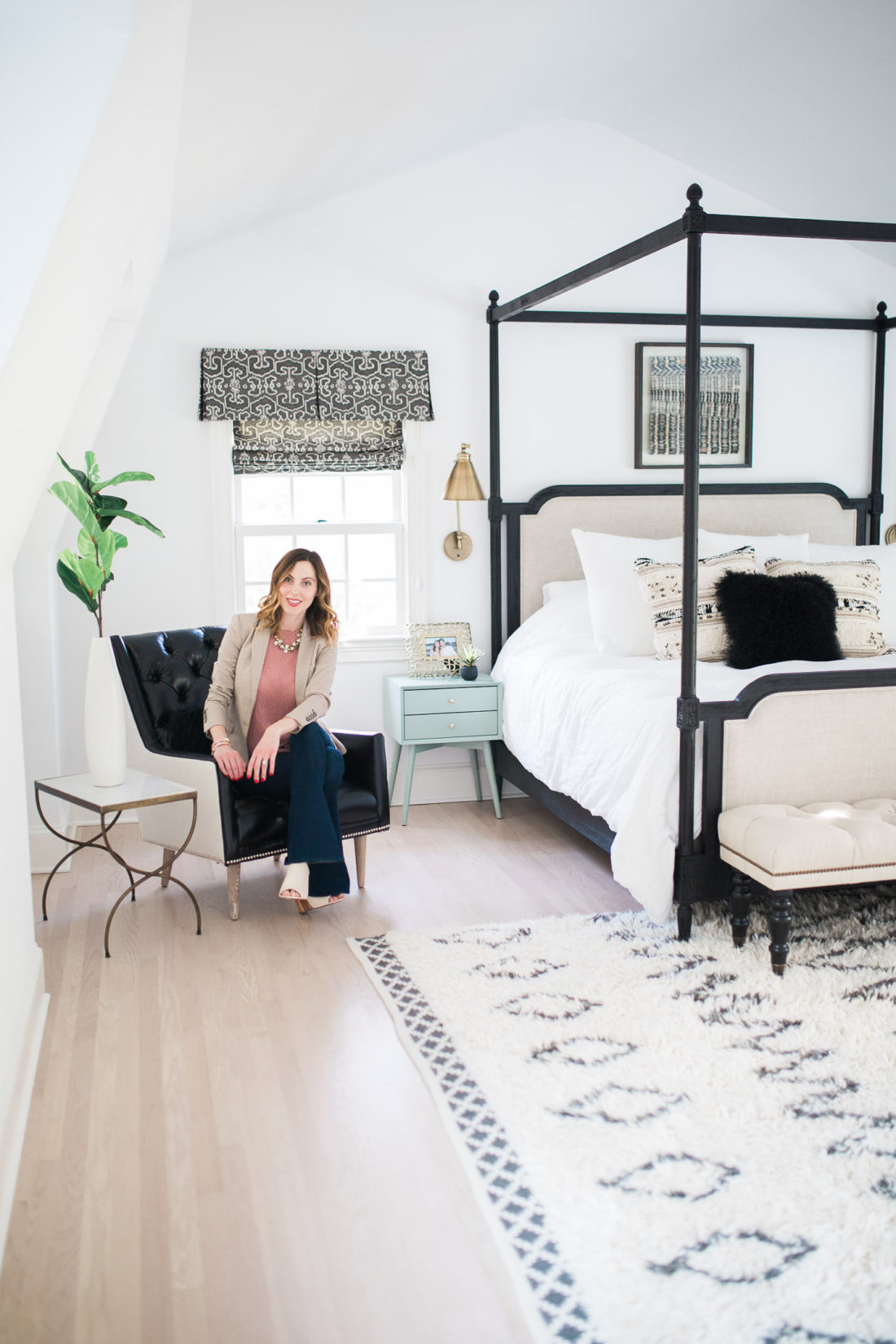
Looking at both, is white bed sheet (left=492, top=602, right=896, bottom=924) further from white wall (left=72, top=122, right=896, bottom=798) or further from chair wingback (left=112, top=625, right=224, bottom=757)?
chair wingback (left=112, top=625, right=224, bottom=757)

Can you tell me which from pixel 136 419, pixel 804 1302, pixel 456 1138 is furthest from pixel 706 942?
pixel 136 419

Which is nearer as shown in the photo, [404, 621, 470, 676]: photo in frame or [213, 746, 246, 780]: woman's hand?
[213, 746, 246, 780]: woman's hand

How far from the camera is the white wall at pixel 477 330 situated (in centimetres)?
452

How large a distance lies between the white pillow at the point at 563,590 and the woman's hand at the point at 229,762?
1795 mm

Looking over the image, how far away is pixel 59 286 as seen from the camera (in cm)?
185

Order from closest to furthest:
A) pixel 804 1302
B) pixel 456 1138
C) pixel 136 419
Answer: pixel 804 1302, pixel 456 1138, pixel 136 419

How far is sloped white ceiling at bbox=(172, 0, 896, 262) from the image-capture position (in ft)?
8.38

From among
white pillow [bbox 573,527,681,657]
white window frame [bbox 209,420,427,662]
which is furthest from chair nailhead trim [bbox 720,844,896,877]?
white window frame [bbox 209,420,427,662]

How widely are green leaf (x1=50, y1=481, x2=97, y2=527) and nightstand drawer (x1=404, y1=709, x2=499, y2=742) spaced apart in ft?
5.74

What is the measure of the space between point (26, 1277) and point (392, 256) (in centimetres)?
409

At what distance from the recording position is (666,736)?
3.12 m

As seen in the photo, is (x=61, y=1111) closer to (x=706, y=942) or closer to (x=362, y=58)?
(x=706, y=942)

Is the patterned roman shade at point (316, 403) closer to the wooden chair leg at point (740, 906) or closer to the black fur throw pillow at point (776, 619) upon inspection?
the black fur throw pillow at point (776, 619)

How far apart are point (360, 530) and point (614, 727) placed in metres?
1.86
